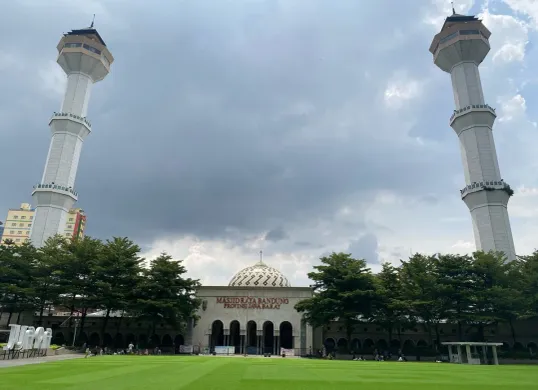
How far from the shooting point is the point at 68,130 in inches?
2186

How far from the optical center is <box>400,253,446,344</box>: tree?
1581 inches

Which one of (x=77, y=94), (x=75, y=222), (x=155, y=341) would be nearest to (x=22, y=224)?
(x=75, y=222)

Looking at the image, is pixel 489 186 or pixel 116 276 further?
pixel 489 186

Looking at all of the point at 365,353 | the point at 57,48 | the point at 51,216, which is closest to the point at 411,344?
the point at 365,353

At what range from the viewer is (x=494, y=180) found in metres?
51.0

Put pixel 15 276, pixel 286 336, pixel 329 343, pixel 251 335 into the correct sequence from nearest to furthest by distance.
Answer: pixel 15 276
pixel 329 343
pixel 286 336
pixel 251 335

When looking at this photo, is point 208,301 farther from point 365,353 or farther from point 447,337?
point 447,337

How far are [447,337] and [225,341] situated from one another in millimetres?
27847

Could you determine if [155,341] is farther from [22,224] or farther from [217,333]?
[22,224]

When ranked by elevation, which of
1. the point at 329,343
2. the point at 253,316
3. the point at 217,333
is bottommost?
the point at 329,343

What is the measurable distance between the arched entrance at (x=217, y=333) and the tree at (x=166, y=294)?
565 cm

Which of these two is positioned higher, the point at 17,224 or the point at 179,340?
the point at 17,224

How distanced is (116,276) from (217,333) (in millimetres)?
16813

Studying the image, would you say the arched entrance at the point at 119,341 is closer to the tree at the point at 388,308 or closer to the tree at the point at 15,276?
the tree at the point at 15,276
